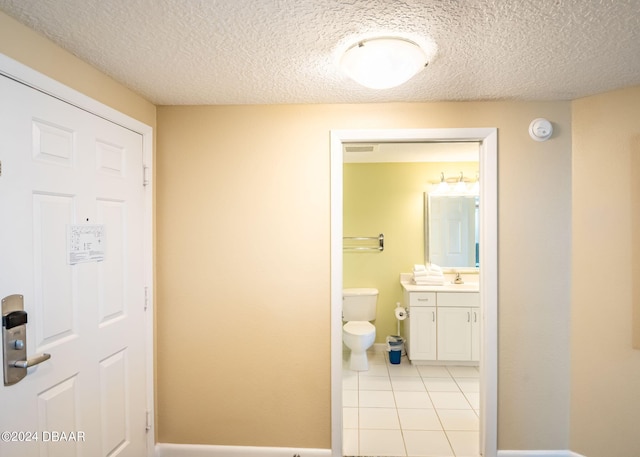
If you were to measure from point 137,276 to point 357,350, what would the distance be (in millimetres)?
2160

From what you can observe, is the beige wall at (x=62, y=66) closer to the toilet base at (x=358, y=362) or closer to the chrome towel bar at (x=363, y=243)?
the chrome towel bar at (x=363, y=243)

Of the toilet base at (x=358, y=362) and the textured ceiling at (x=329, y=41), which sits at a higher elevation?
the textured ceiling at (x=329, y=41)

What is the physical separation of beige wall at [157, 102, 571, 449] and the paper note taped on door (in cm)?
47

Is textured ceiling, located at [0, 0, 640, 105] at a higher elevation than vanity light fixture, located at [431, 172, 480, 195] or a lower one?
higher

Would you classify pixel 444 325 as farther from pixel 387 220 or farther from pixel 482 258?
pixel 482 258

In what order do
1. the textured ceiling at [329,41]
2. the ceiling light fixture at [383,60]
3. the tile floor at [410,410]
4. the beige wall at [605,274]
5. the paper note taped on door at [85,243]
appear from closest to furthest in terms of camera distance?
the textured ceiling at [329,41]
the ceiling light fixture at [383,60]
the paper note taped on door at [85,243]
the beige wall at [605,274]
the tile floor at [410,410]

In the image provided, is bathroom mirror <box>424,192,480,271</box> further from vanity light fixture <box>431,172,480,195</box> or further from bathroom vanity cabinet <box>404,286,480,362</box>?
bathroom vanity cabinet <box>404,286,480,362</box>

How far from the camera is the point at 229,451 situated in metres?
1.96

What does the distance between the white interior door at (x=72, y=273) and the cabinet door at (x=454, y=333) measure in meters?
2.62

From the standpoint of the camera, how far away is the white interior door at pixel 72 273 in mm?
1156

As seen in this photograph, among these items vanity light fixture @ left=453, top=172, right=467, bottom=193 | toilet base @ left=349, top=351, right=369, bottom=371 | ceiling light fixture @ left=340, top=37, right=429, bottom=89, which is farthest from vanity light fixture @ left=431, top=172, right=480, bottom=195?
ceiling light fixture @ left=340, top=37, right=429, bottom=89

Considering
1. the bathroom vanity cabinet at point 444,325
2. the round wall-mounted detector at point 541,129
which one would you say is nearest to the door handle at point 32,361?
the round wall-mounted detector at point 541,129

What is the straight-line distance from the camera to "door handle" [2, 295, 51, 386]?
3.67 ft

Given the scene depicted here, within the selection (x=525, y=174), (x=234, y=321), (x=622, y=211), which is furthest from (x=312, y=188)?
(x=622, y=211)
